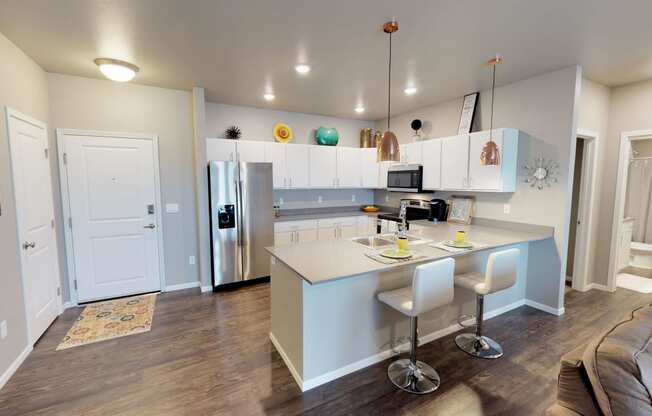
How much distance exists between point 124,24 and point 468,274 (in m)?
3.58

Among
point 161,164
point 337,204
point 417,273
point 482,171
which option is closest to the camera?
point 417,273

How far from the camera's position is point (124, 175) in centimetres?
371

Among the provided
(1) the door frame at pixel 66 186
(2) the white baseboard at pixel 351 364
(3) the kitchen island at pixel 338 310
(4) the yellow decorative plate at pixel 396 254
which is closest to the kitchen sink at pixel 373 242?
(3) the kitchen island at pixel 338 310

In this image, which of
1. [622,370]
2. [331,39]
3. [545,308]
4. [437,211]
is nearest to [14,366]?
[331,39]

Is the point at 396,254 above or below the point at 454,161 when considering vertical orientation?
below

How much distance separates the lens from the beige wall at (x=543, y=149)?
125 inches

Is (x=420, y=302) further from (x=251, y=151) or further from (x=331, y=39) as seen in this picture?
(x=251, y=151)

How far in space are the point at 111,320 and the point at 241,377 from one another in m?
1.91

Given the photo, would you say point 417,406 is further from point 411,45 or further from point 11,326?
point 11,326

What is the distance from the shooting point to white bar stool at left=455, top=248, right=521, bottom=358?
2.42m

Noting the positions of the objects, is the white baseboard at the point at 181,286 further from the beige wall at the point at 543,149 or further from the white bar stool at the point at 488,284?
the beige wall at the point at 543,149

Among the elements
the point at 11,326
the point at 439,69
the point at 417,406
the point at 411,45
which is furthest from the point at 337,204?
the point at 11,326

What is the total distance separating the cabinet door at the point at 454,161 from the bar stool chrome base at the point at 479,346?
1.90 meters

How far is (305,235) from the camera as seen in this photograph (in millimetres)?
4863
